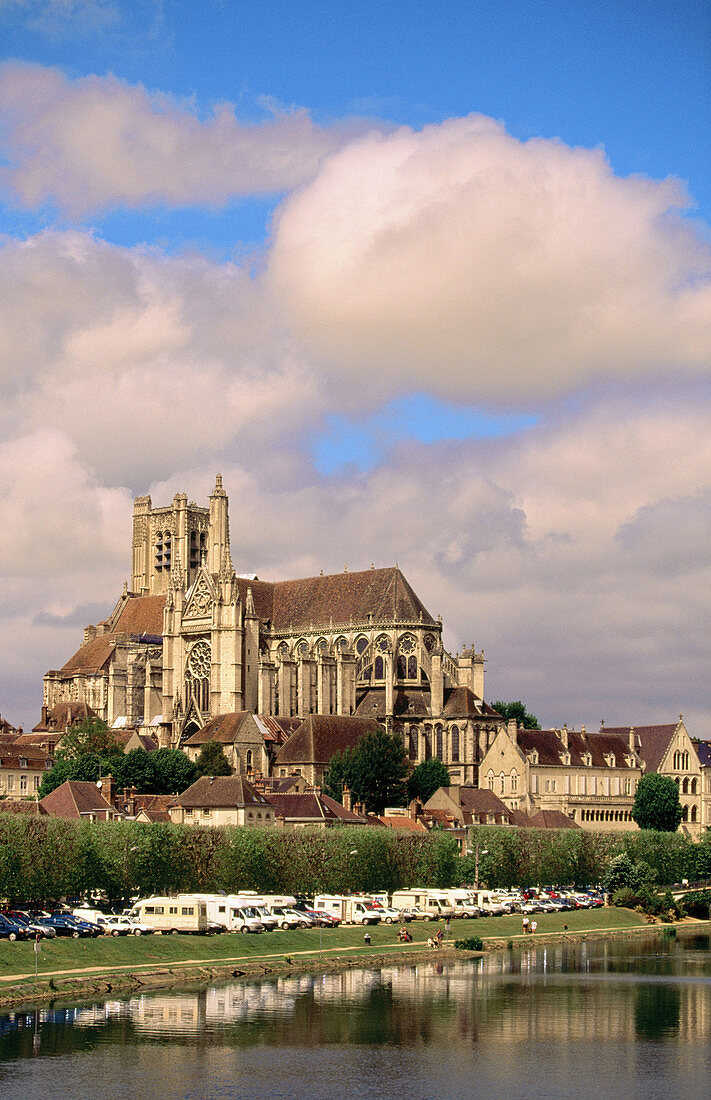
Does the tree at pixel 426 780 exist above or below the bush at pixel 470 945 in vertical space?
above

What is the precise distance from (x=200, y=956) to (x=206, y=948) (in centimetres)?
146

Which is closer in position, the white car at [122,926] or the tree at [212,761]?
the white car at [122,926]

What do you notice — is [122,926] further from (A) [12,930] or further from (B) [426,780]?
(B) [426,780]

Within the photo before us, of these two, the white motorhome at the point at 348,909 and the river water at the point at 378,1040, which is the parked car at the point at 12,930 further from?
the white motorhome at the point at 348,909

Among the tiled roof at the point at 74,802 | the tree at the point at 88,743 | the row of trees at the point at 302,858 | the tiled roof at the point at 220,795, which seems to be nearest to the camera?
the row of trees at the point at 302,858

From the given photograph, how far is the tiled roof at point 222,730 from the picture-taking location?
179 meters

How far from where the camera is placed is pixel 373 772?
16575cm

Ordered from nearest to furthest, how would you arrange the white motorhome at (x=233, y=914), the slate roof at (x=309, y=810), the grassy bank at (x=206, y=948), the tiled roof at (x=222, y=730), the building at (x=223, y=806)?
the grassy bank at (x=206, y=948), the white motorhome at (x=233, y=914), the building at (x=223, y=806), the slate roof at (x=309, y=810), the tiled roof at (x=222, y=730)

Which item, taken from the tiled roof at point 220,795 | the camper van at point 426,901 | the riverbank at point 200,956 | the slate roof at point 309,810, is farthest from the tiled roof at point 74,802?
the riverbank at point 200,956

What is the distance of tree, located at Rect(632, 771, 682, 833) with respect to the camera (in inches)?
7352

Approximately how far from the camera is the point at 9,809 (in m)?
126

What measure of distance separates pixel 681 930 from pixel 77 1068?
79561mm

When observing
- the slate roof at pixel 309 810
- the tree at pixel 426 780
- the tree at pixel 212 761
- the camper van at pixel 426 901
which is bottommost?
the camper van at pixel 426 901

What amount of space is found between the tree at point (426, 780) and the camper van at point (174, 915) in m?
77.1
